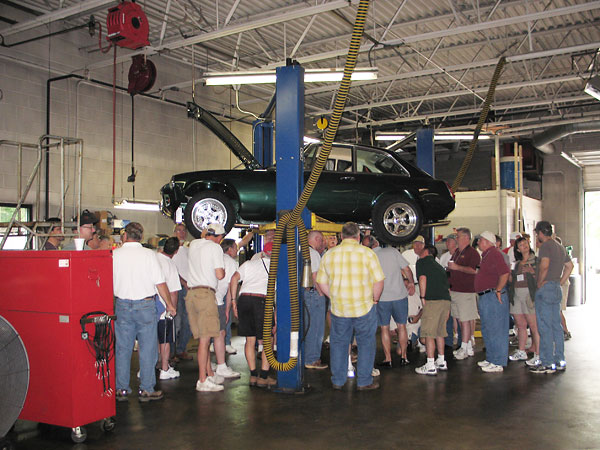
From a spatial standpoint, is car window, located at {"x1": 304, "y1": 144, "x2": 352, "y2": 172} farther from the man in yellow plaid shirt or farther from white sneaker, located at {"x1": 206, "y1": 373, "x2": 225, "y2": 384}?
A: white sneaker, located at {"x1": 206, "y1": 373, "x2": 225, "y2": 384}

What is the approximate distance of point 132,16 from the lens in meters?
8.69

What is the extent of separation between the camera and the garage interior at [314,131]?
5.05m

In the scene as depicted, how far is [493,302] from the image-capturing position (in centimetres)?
719

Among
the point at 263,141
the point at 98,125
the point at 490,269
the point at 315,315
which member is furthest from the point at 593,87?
the point at 98,125

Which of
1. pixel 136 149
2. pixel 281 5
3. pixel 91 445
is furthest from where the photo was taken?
pixel 136 149

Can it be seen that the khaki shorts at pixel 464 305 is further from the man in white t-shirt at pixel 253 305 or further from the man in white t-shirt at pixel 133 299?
the man in white t-shirt at pixel 133 299

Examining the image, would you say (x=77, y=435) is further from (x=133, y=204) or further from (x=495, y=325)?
(x=133, y=204)

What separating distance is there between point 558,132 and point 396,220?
12426 millimetres

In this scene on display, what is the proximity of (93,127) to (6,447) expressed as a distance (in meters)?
9.69

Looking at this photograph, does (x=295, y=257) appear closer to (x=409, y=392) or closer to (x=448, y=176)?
(x=409, y=392)

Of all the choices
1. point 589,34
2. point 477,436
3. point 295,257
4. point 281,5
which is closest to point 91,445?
point 295,257

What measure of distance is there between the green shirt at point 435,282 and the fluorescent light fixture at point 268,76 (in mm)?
3000

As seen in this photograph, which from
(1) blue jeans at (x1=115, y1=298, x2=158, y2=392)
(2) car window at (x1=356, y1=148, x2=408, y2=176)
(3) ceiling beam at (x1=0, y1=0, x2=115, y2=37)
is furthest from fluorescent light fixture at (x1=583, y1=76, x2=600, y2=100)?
(1) blue jeans at (x1=115, y1=298, x2=158, y2=392)

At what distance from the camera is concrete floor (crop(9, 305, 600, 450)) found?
4.59 metres
